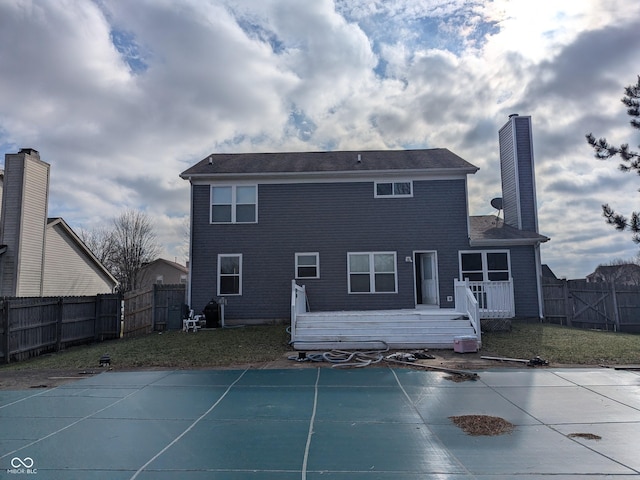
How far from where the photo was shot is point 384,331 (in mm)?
10781

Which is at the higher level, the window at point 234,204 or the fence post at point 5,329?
the window at point 234,204

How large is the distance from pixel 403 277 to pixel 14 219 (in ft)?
51.4

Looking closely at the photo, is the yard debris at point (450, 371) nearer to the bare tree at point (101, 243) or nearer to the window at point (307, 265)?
the window at point (307, 265)

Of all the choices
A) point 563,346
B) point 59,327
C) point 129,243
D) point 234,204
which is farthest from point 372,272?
point 129,243

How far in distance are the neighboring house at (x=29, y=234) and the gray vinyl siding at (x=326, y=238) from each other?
776 cm

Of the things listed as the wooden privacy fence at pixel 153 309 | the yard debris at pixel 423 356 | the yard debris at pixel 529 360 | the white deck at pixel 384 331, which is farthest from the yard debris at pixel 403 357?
the wooden privacy fence at pixel 153 309

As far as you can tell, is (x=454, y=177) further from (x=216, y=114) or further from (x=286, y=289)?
(x=216, y=114)

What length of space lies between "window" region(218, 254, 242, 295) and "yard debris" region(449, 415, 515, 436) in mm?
10894

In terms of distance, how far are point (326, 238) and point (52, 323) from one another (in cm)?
890

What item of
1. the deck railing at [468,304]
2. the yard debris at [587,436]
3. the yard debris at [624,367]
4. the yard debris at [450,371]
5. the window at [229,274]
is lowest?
the yard debris at [587,436]

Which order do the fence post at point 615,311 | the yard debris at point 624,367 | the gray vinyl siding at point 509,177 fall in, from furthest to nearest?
the gray vinyl siding at point 509,177
the fence post at point 615,311
the yard debris at point 624,367

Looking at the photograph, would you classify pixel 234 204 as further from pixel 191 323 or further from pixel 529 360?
pixel 529 360

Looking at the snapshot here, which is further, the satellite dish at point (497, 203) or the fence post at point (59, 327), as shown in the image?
the satellite dish at point (497, 203)

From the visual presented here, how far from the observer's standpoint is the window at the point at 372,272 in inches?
591
